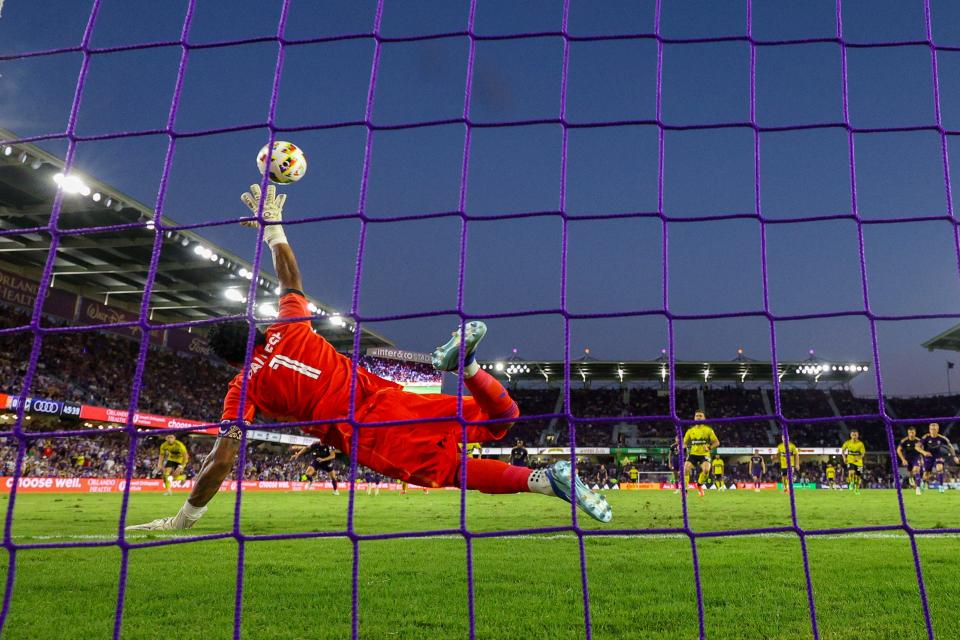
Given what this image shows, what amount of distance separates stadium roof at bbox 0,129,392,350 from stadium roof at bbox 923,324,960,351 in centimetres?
3674

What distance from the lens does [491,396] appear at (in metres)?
4.36

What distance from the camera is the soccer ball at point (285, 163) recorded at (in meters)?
4.85

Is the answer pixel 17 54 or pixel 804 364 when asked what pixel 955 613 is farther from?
pixel 804 364

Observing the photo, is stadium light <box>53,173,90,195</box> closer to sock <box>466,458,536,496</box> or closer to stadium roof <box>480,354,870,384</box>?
sock <box>466,458,536,496</box>

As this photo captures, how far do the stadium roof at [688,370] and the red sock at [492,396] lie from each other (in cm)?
3709

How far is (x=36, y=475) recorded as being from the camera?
22.8 meters

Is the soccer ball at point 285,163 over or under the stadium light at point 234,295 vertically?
under

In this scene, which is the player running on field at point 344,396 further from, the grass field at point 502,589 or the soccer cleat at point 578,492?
the grass field at point 502,589

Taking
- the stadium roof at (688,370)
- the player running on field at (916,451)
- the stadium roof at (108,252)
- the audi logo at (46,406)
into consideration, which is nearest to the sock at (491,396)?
the player running on field at (916,451)

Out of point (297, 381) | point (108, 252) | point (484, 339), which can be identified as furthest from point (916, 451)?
point (108, 252)

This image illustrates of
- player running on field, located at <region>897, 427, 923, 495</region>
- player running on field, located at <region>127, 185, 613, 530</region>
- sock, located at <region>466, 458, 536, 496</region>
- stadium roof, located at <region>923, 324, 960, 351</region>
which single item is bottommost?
sock, located at <region>466, 458, 536, 496</region>

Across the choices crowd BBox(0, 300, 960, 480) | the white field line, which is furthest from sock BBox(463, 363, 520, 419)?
crowd BBox(0, 300, 960, 480)

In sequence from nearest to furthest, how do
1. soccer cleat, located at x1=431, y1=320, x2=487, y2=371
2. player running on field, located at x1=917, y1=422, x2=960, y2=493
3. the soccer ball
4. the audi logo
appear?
soccer cleat, located at x1=431, y1=320, x2=487, y2=371
the soccer ball
player running on field, located at x1=917, y1=422, x2=960, y2=493
the audi logo

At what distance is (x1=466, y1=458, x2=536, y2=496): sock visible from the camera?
183 inches
